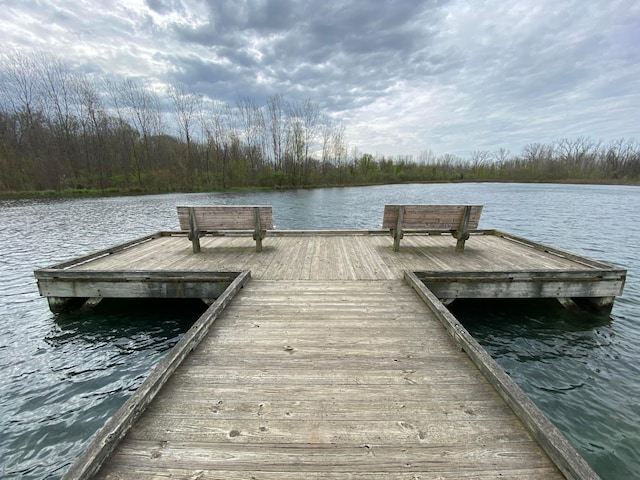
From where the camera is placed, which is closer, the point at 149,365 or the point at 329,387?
the point at 329,387

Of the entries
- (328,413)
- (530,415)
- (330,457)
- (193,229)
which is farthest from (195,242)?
(530,415)

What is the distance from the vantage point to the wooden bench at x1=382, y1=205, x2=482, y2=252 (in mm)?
5820

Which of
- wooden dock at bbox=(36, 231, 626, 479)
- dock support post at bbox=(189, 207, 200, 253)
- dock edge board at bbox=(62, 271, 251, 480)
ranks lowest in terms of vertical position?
wooden dock at bbox=(36, 231, 626, 479)

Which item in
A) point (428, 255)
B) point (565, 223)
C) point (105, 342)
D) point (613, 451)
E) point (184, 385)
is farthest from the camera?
point (565, 223)

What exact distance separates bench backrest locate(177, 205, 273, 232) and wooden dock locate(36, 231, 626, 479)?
4.92 feet

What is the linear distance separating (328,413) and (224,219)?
4.75 metres

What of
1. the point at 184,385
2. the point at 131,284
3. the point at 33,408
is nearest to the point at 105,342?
the point at 131,284

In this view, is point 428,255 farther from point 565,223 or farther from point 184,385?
point 565,223

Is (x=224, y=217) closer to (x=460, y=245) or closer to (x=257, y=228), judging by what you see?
(x=257, y=228)

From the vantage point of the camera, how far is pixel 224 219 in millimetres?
5879

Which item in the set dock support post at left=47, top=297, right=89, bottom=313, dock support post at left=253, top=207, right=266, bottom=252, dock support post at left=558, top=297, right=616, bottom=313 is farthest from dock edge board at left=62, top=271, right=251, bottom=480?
dock support post at left=558, top=297, right=616, bottom=313

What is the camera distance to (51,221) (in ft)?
51.2

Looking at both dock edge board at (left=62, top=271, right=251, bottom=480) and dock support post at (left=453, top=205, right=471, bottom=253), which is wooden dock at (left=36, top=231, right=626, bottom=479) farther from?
dock support post at (left=453, top=205, right=471, bottom=253)

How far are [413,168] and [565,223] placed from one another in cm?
6015
